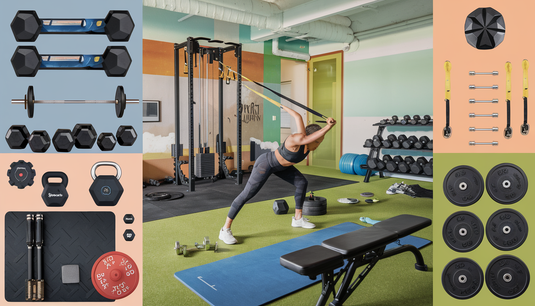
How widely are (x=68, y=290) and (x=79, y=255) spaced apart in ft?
0.34

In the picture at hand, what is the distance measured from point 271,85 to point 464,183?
23.0 ft

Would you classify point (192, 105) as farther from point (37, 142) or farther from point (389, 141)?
point (37, 142)

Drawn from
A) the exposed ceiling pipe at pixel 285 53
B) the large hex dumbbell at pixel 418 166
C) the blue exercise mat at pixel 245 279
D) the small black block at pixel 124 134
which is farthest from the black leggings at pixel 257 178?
the exposed ceiling pipe at pixel 285 53

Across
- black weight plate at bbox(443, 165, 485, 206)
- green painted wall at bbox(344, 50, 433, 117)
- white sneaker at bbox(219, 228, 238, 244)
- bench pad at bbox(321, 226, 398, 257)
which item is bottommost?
white sneaker at bbox(219, 228, 238, 244)

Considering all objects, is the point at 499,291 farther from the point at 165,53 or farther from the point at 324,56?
the point at 324,56

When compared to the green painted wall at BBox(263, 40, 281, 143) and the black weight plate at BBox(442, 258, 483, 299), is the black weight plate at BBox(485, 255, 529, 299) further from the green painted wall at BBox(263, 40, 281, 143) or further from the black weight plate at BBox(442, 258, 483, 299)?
the green painted wall at BBox(263, 40, 281, 143)

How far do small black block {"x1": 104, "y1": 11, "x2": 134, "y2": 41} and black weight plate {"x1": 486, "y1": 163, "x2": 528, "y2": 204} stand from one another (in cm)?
117

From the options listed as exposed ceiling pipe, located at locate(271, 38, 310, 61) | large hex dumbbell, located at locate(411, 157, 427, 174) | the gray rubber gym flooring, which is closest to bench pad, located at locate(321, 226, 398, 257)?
the gray rubber gym flooring

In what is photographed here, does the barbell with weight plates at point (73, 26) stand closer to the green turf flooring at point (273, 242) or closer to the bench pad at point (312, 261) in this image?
the bench pad at point (312, 261)

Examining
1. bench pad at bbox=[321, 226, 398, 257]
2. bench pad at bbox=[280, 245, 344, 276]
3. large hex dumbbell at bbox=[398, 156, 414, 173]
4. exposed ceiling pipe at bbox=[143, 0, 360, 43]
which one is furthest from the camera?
large hex dumbbell at bbox=[398, 156, 414, 173]

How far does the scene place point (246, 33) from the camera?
729 centimetres

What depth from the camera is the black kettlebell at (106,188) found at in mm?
975

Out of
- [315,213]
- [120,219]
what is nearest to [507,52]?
[120,219]

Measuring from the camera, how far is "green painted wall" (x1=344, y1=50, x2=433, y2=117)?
20.9 feet
